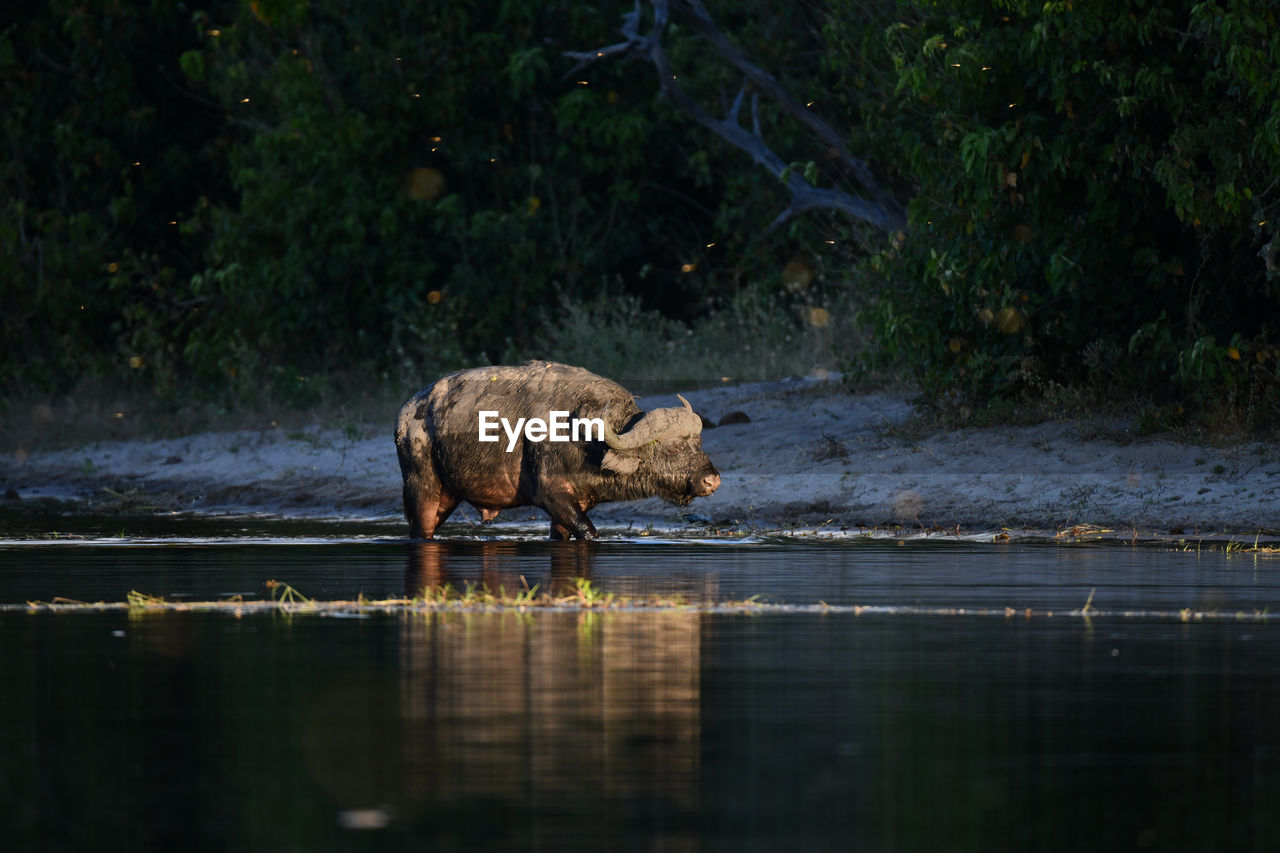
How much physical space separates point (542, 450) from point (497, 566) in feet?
10.0

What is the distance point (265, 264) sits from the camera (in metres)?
34.6

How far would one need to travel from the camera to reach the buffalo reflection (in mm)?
13516

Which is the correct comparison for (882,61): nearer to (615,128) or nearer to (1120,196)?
(1120,196)

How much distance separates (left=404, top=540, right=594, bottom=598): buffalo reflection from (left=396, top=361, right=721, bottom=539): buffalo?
18.6 inches

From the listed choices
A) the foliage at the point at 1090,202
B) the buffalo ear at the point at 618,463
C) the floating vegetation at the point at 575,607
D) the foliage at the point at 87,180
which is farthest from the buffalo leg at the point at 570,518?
the foliage at the point at 87,180

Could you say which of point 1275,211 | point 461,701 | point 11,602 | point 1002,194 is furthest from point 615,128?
point 461,701

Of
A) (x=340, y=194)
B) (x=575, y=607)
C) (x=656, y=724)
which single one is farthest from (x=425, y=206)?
(x=656, y=724)

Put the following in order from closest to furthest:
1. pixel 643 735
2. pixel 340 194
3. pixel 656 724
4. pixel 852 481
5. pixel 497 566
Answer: pixel 643 735 < pixel 656 724 < pixel 497 566 < pixel 852 481 < pixel 340 194

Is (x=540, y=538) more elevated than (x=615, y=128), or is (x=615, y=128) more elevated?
(x=615, y=128)

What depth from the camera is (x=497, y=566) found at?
15.3m

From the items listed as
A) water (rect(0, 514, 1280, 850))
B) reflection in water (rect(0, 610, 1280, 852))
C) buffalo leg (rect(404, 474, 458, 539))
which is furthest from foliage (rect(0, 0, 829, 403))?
reflection in water (rect(0, 610, 1280, 852))

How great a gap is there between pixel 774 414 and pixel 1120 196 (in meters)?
5.63

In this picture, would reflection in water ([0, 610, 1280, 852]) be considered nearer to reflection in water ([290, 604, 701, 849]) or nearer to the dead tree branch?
reflection in water ([290, 604, 701, 849])

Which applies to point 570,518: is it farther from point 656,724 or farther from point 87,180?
point 87,180
